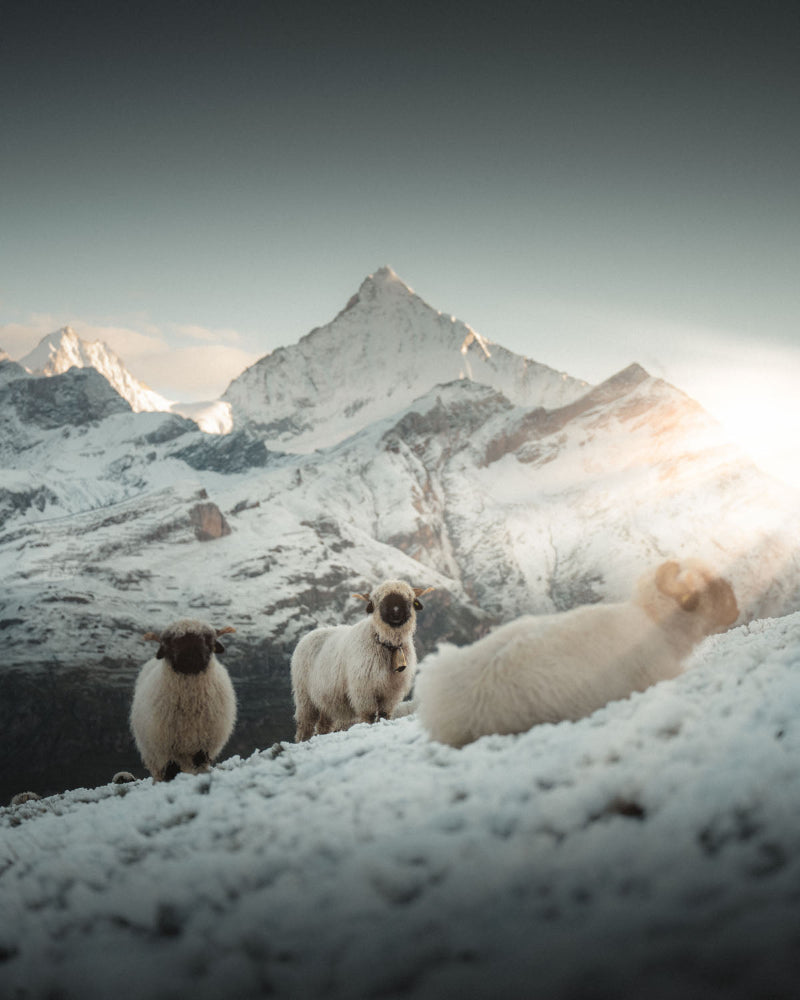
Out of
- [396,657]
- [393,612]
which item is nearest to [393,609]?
[393,612]

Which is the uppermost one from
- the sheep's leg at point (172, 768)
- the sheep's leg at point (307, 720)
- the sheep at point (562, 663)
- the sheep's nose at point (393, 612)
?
the sheep at point (562, 663)

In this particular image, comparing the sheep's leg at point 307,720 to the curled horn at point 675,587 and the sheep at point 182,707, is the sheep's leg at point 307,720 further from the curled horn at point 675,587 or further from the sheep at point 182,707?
the curled horn at point 675,587

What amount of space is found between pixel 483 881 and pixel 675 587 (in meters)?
3.50

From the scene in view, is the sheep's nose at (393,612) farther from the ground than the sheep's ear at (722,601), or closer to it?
closer to it

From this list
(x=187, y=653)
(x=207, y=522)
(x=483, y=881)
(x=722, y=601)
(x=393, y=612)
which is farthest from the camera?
(x=207, y=522)

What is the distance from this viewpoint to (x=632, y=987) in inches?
Result: 63.6

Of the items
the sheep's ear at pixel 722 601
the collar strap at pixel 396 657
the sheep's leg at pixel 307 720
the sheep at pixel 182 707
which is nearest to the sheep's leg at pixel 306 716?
the sheep's leg at pixel 307 720

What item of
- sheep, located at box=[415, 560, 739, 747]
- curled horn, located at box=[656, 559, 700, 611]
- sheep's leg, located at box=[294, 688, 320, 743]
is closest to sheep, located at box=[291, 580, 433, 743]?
sheep's leg, located at box=[294, 688, 320, 743]

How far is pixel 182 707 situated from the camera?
A: 26.0 feet

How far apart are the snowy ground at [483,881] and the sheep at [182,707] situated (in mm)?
4673

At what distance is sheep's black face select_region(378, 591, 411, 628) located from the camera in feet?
33.9

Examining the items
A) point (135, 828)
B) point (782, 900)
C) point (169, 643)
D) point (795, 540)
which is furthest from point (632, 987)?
point (795, 540)

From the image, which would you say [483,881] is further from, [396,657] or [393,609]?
[396,657]

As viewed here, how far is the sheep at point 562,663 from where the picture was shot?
379cm
